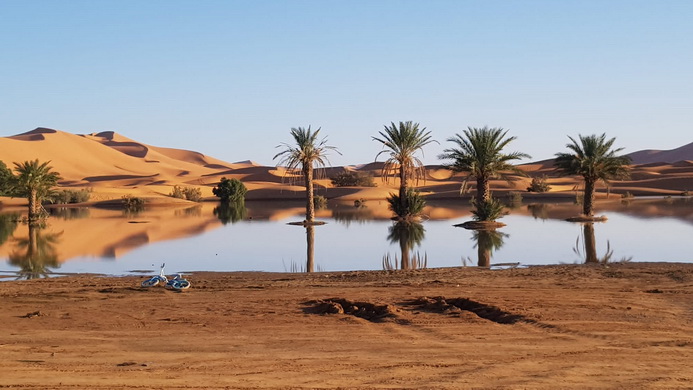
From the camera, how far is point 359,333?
9.42m

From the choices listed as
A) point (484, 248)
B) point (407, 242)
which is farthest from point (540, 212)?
point (484, 248)

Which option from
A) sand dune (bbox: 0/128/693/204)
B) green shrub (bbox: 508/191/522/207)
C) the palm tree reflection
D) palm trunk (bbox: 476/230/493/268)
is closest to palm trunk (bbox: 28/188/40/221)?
sand dune (bbox: 0/128/693/204)

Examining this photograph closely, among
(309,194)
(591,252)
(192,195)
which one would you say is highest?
(192,195)

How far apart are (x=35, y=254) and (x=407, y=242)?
474 inches

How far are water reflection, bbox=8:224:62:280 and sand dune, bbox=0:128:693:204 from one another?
24.5 m

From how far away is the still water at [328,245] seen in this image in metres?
19.0

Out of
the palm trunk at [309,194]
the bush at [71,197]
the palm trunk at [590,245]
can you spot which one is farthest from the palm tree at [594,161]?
the bush at [71,197]

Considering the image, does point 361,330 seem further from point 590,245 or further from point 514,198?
point 514,198

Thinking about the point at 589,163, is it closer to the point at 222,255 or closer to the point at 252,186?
the point at 222,255

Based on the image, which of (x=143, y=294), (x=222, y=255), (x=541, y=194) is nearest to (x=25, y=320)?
(x=143, y=294)

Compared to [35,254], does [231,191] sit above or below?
above

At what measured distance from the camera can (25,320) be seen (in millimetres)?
10797

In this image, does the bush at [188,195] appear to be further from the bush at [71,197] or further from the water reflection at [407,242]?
the water reflection at [407,242]

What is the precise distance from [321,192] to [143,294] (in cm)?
6188
